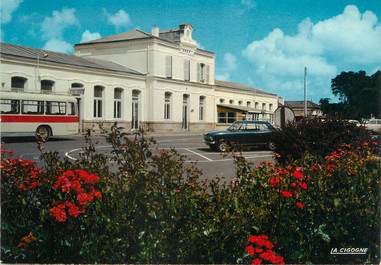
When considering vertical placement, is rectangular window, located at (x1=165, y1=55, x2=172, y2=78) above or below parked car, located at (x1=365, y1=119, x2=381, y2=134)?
above

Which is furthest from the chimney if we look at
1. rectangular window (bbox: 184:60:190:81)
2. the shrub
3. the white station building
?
the shrub

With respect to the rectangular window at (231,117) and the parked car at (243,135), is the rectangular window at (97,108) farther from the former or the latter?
the rectangular window at (231,117)

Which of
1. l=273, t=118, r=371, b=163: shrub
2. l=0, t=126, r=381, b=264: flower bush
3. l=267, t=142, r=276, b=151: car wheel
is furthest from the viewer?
l=267, t=142, r=276, b=151: car wheel

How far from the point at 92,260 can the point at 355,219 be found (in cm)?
220

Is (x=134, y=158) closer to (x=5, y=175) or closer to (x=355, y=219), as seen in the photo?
(x=5, y=175)

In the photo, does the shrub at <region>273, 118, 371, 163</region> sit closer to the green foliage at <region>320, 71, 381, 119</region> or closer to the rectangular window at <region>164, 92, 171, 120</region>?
the green foliage at <region>320, 71, 381, 119</region>

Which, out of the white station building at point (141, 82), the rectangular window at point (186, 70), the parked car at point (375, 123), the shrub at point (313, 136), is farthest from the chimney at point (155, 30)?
the shrub at point (313, 136)

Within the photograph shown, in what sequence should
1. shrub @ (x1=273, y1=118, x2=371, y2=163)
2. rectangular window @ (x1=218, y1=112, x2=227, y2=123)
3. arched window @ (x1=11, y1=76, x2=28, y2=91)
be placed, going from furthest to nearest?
shrub @ (x1=273, y1=118, x2=371, y2=163), rectangular window @ (x1=218, y1=112, x2=227, y2=123), arched window @ (x1=11, y1=76, x2=28, y2=91)

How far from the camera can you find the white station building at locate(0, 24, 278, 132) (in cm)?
365

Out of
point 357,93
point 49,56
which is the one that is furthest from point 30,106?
point 357,93

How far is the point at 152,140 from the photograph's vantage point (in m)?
3.60

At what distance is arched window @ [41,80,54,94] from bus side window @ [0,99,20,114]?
26 centimetres

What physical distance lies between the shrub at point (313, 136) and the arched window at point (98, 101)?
3440mm

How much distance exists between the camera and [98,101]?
385cm
